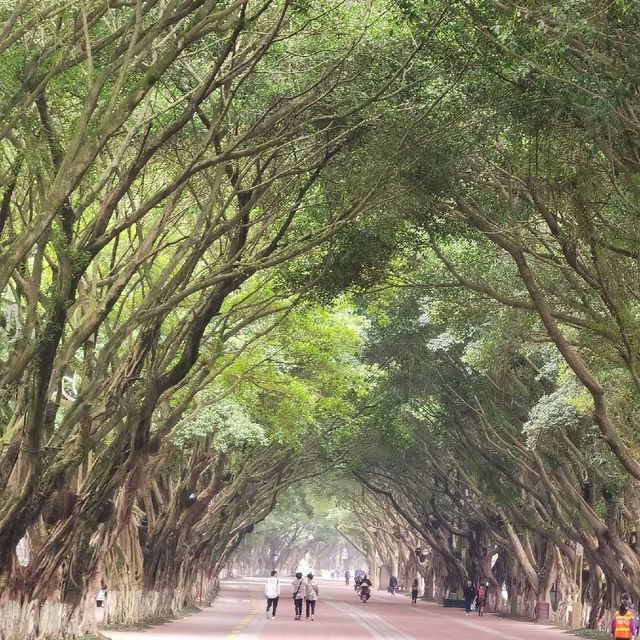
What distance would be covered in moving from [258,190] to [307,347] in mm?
12060

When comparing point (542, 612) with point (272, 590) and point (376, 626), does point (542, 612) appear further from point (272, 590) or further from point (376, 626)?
point (272, 590)

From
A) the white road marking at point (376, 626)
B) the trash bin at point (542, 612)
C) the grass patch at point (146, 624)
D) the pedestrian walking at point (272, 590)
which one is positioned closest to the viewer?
the grass patch at point (146, 624)

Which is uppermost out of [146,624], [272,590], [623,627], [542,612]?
[542,612]

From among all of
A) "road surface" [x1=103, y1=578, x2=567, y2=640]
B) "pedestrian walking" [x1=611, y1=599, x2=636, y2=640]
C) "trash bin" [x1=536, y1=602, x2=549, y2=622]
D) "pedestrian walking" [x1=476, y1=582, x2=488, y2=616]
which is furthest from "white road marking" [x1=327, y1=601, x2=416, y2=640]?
"pedestrian walking" [x1=611, y1=599, x2=636, y2=640]

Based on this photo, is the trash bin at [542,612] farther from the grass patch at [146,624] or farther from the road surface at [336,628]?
the grass patch at [146,624]

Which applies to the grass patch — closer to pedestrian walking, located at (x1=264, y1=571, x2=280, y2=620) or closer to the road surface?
the road surface

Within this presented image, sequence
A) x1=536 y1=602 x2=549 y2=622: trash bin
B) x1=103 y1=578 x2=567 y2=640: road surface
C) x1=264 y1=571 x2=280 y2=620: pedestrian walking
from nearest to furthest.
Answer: x1=103 y1=578 x2=567 y2=640: road surface < x1=264 y1=571 x2=280 y2=620: pedestrian walking < x1=536 y1=602 x2=549 y2=622: trash bin

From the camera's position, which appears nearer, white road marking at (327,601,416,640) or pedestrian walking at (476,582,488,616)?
white road marking at (327,601,416,640)

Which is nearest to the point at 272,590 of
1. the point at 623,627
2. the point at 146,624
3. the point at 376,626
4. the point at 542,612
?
the point at 376,626

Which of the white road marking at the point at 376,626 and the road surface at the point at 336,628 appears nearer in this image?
the road surface at the point at 336,628

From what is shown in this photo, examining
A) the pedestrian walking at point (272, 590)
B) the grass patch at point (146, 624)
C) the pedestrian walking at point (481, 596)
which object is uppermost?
the pedestrian walking at point (481, 596)

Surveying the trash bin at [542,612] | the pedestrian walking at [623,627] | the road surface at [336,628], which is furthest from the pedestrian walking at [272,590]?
the pedestrian walking at [623,627]

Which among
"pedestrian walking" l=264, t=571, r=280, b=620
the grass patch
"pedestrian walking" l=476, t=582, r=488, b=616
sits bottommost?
the grass patch

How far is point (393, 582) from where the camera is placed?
77125 millimetres
